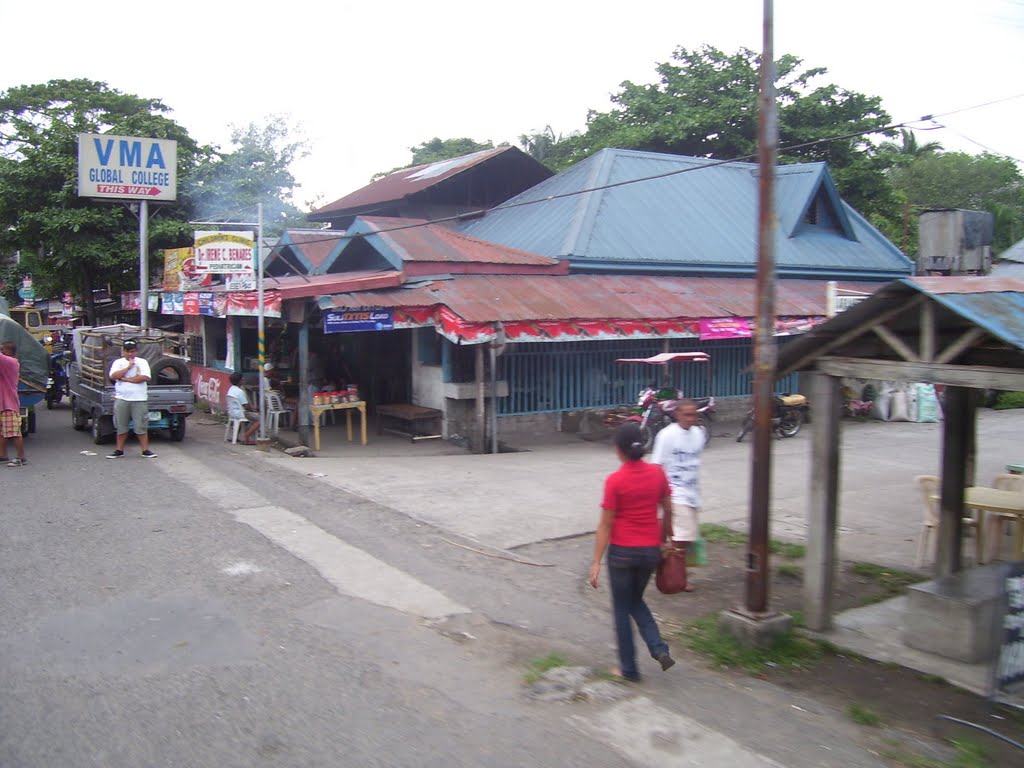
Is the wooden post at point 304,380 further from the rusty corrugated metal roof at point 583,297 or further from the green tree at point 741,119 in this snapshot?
the green tree at point 741,119

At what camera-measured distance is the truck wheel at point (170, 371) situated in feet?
47.6

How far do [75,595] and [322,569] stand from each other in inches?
77.8

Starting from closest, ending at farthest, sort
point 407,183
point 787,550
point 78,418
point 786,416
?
point 787,550 → point 78,418 → point 786,416 → point 407,183

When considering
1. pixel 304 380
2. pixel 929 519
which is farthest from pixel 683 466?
pixel 304 380

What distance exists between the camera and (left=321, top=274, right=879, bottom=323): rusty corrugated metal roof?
1408 centimetres

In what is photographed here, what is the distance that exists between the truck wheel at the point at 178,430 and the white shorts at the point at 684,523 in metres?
10.2

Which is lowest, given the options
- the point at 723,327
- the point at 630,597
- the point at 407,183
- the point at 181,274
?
the point at 630,597

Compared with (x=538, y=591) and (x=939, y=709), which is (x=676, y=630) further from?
(x=939, y=709)

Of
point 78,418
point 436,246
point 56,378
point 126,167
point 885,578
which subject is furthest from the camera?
point 56,378

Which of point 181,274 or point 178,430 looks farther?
point 181,274

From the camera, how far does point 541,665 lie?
557cm

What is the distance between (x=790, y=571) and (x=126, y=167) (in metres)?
18.7

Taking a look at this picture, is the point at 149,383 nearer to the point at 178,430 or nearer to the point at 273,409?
the point at 178,430

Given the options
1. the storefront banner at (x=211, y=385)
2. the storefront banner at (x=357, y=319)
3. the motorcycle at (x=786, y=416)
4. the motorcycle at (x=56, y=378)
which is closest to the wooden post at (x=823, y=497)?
the storefront banner at (x=357, y=319)
